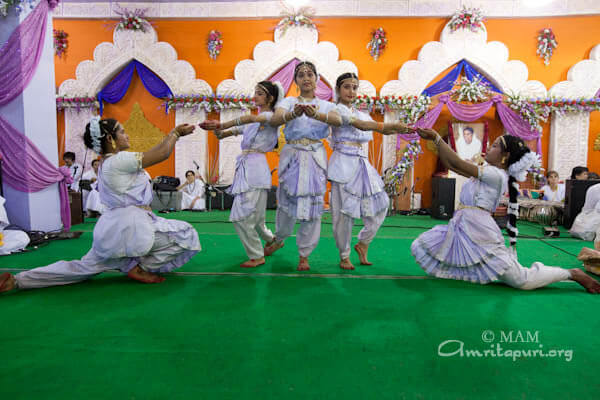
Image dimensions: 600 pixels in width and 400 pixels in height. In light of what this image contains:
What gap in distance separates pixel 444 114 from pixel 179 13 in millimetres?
6506

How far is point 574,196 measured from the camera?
5.53 meters

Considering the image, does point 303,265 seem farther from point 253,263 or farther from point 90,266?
point 90,266

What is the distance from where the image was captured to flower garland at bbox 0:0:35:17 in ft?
14.5

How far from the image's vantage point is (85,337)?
6.08 ft

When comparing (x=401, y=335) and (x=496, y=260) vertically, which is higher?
(x=496, y=260)

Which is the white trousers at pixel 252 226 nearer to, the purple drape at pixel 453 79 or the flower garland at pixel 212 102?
the flower garland at pixel 212 102

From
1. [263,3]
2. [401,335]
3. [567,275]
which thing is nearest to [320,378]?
[401,335]

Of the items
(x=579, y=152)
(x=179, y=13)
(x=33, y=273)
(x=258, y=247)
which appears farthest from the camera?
(x=179, y=13)

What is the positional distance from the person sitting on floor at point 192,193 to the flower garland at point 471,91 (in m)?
5.84

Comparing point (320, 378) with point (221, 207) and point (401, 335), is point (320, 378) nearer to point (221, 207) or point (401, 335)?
point (401, 335)

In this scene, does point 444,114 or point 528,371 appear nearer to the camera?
point 528,371

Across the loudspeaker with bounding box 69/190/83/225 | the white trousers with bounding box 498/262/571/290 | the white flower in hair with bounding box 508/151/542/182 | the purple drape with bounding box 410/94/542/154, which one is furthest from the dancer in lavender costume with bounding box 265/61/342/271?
the purple drape with bounding box 410/94/542/154

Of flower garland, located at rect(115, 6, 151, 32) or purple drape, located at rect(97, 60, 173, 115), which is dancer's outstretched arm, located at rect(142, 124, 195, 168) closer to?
purple drape, located at rect(97, 60, 173, 115)

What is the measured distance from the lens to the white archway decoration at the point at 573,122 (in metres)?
7.70
